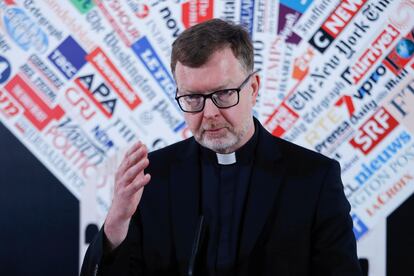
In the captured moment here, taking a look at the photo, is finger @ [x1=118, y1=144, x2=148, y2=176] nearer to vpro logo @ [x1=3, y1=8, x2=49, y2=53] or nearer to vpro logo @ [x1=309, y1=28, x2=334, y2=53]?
vpro logo @ [x1=309, y1=28, x2=334, y2=53]

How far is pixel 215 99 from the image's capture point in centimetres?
126

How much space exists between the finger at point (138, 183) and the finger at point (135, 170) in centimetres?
1

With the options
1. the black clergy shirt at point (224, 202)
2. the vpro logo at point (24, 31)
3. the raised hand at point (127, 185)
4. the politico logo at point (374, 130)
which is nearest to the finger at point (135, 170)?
the raised hand at point (127, 185)

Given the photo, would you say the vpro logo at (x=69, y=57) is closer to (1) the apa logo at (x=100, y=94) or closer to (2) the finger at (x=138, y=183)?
(1) the apa logo at (x=100, y=94)

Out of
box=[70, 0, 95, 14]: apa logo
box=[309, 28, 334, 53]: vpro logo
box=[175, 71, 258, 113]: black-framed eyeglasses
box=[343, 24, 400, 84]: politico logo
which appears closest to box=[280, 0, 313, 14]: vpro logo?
box=[309, 28, 334, 53]: vpro logo

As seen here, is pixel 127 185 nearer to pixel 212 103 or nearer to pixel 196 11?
pixel 212 103

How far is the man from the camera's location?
1.24 metres

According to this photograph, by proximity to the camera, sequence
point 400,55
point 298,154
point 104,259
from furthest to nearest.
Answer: point 400,55 < point 298,154 < point 104,259

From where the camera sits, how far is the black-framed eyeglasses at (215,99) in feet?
4.11

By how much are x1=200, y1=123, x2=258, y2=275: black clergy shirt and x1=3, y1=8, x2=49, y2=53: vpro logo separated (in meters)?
1.09

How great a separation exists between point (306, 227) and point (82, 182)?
1209 millimetres

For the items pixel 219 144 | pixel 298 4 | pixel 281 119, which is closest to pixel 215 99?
pixel 219 144

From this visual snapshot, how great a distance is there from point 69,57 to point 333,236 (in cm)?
140

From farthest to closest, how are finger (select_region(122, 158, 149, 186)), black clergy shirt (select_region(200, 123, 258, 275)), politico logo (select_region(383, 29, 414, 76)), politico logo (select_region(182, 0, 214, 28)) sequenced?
politico logo (select_region(182, 0, 214, 28)), politico logo (select_region(383, 29, 414, 76)), black clergy shirt (select_region(200, 123, 258, 275)), finger (select_region(122, 158, 149, 186))
